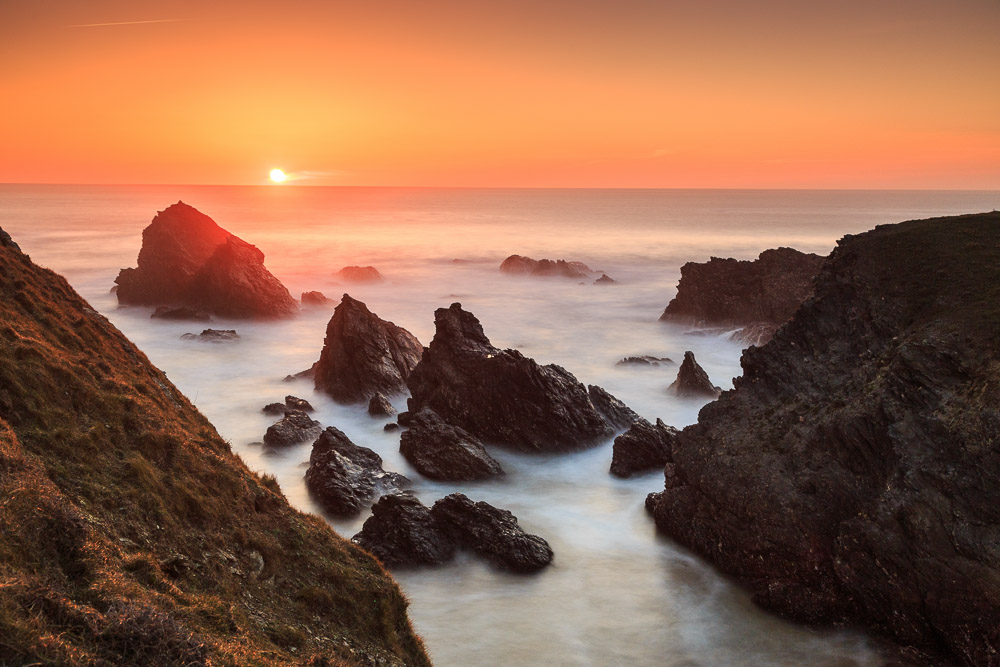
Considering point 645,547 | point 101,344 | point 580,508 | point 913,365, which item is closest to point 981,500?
point 913,365

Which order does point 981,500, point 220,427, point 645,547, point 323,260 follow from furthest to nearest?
point 323,260 < point 220,427 < point 645,547 < point 981,500

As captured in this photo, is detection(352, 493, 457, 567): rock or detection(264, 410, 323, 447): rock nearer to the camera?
detection(352, 493, 457, 567): rock

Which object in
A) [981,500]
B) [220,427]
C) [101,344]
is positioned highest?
[101,344]

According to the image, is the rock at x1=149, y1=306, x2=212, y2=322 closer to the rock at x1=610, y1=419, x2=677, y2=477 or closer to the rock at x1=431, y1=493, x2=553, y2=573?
the rock at x1=610, y1=419, x2=677, y2=477

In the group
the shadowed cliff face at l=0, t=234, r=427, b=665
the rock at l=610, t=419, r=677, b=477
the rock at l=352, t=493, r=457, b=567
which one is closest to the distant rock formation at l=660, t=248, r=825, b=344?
the rock at l=610, t=419, r=677, b=477

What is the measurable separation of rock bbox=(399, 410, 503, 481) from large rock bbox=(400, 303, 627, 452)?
7.10ft

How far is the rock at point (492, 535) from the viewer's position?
2412 cm

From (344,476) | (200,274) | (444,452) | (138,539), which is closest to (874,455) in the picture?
(444,452)

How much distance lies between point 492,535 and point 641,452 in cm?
1022

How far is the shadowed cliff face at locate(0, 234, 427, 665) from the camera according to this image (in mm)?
9070

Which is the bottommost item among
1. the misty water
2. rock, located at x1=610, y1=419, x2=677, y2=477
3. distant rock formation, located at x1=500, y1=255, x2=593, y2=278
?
the misty water

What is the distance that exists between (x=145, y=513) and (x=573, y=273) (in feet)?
299

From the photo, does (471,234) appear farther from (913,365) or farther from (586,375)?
(913,365)

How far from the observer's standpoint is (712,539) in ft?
78.0
